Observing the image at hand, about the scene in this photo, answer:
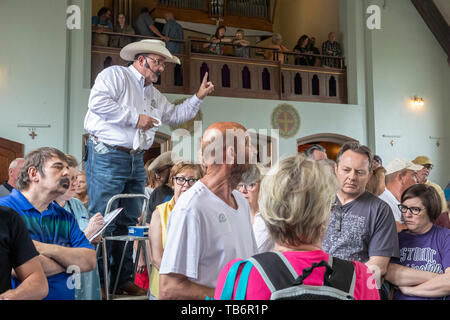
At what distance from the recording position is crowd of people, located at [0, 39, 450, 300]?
1.42 metres

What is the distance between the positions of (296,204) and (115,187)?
6.64 ft

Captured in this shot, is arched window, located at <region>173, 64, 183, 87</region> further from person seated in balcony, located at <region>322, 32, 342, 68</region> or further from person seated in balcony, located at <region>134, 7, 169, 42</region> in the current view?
person seated in balcony, located at <region>322, 32, 342, 68</region>

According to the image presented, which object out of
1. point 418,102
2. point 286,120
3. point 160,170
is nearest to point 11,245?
point 160,170

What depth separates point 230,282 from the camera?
1.32 metres

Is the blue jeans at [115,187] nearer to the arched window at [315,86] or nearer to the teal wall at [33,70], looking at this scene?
the teal wall at [33,70]

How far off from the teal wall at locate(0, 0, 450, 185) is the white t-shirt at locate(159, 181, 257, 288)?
23.3 ft

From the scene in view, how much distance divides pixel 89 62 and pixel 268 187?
8.01m

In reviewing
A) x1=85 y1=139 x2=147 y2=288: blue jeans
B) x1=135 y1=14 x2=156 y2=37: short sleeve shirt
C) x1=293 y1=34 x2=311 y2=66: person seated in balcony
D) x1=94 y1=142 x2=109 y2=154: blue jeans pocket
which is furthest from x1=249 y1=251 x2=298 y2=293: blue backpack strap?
x1=293 y1=34 x2=311 y2=66: person seated in balcony

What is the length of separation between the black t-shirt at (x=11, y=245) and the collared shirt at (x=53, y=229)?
0.32 meters

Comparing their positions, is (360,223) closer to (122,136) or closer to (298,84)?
(122,136)

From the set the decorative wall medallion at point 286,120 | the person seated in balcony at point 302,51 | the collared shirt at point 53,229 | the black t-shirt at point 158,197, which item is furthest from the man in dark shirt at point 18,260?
the person seated in balcony at point 302,51

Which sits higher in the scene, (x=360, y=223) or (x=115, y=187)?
(x=115, y=187)
